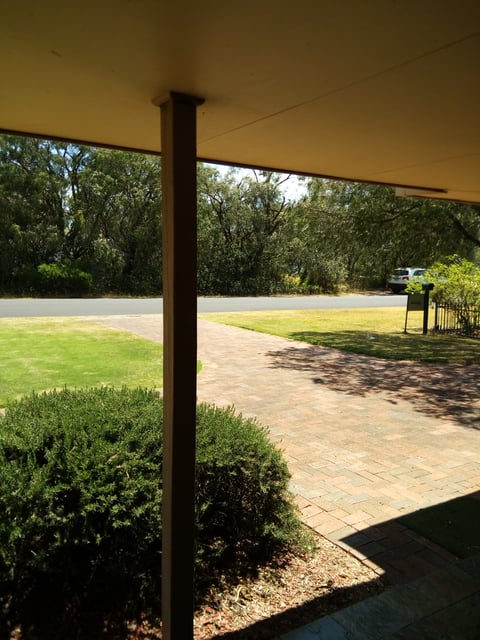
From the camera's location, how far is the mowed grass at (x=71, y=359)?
8016 millimetres

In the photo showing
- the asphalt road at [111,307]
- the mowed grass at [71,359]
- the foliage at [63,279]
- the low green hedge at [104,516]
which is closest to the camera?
the low green hedge at [104,516]

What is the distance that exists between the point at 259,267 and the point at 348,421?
85.2ft

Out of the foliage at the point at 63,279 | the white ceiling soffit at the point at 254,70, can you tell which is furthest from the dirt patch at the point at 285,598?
the foliage at the point at 63,279

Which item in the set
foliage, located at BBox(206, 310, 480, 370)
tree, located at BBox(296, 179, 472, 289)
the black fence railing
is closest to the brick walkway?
foliage, located at BBox(206, 310, 480, 370)

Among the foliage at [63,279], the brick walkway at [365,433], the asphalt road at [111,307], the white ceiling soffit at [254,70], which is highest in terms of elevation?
the white ceiling soffit at [254,70]


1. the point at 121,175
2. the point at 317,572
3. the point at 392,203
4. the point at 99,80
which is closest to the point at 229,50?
the point at 99,80

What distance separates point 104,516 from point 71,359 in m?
7.57

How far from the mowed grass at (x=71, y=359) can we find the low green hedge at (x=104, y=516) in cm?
361

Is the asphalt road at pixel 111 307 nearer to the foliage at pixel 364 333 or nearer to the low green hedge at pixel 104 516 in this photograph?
the foliage at pixel 364 333

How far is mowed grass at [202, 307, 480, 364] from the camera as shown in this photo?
11.4 m

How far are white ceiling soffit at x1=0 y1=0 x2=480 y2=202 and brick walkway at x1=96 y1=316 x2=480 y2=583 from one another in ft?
8.44

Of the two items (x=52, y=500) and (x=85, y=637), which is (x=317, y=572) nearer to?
(x=85, y=637)

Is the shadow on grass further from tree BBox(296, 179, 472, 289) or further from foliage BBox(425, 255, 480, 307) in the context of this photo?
foliage BBox(425, 255, 480, 307)

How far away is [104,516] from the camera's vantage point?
2.69 meters
